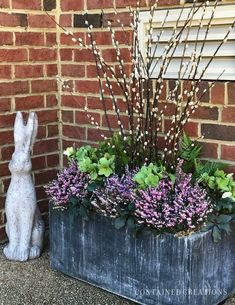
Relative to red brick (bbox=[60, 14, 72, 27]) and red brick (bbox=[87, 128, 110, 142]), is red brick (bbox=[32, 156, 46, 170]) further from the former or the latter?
red brick (bbox=[60, 14, 72, 27])

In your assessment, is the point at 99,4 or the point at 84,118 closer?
the point at 99,4

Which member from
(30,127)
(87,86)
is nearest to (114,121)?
(87,86)

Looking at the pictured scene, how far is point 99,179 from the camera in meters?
3.01

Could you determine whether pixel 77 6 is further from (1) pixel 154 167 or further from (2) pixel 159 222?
(2) pixel 159 222

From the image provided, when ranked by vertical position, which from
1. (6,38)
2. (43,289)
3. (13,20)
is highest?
(13,20)

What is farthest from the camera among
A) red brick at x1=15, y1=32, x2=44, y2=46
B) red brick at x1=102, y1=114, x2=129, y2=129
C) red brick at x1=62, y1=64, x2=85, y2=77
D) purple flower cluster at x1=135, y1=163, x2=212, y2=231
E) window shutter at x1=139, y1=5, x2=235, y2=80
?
red brick at x1=62, y1=64, x2=85, y2=77

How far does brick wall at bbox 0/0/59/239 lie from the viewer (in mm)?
3484

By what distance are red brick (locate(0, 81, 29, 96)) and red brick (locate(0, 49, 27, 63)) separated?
0.14 m

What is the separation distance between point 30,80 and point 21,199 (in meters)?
0.80

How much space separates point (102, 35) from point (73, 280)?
1.43 meters

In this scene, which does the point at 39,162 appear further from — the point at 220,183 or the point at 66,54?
the point at 220,183

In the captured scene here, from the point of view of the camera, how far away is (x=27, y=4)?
3.56 metres

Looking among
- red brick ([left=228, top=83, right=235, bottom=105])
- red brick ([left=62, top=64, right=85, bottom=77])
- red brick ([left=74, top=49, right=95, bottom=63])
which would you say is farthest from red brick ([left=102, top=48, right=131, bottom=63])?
red brick ([left=228, top=83, right=235, bottom=105])

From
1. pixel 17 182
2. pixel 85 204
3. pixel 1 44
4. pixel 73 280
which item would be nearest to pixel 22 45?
pixel 1 44
